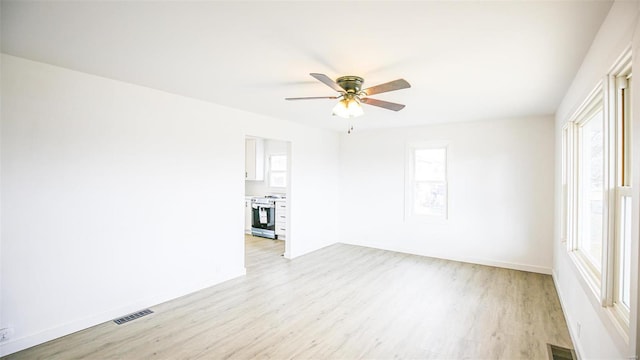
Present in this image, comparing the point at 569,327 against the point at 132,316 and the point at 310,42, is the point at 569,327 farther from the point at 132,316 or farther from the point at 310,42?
the point at 132,316

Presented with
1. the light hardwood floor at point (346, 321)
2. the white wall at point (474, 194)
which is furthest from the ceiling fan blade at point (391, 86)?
the white wall at point (474, 194)

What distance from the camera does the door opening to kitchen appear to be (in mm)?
6988

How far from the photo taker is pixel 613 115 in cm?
173

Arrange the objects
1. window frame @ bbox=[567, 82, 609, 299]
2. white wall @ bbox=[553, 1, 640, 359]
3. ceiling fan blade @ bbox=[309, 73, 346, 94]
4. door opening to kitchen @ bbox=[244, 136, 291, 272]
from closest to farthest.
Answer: white wall @ bbox=[553, 1, 640, 359] → window frame @ bbox=[567, 82, 609, 299] → ceiling fan blade @ bbox=[309, 73, 346, 94] → door opening to kitchen @ bbox=[244, 136, 291, 272]

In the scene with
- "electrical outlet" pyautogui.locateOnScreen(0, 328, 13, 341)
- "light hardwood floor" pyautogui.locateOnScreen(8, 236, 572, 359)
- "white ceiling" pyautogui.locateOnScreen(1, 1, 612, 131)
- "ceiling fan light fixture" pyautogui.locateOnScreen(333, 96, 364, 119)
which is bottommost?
"light hardwood floor" pyautogui.locateOnScreen(8, 236, 572, 359)

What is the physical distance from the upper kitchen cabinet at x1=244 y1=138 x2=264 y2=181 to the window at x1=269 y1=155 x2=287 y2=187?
0.23 metres

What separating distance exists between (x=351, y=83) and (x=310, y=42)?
0.74 metres

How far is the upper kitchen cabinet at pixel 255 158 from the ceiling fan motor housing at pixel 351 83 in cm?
513

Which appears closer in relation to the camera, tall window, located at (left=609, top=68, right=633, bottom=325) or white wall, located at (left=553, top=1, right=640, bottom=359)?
white wall, located at (left=553, top=1, right=640, bottom=359)

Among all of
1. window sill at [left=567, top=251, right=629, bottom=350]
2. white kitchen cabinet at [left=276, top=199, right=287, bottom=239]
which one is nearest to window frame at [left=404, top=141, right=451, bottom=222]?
white kitchen cabinet at [left=276, top=199, right=287, bottom=239]

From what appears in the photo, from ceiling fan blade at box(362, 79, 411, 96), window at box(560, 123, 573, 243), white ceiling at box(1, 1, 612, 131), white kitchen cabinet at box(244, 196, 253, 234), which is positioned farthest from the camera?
white kitchen cabinet at box(244, 196, 253, 234)

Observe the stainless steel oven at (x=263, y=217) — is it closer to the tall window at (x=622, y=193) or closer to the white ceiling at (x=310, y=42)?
the white ceiling at (x=310, y=42)

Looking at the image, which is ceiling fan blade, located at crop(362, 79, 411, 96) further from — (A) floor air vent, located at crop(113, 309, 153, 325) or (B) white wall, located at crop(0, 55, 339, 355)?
(A) floor air vent, located at crop(113, 309, 153, 325)

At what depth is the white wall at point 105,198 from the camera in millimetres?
2570
